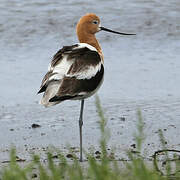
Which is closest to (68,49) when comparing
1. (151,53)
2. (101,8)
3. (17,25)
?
(151,53)

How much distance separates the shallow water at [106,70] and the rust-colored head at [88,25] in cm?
83

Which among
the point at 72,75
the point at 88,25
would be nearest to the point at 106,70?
the point at 88,25

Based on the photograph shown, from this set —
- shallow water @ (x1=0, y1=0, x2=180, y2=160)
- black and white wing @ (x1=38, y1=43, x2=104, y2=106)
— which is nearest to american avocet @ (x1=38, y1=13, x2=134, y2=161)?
black and white wing @ (x1=38, y1=43, x2=104, y2=106)

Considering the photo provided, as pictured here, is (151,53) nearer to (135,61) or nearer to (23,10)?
(135,61)

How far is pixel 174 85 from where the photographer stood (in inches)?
309

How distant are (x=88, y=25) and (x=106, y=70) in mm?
1812

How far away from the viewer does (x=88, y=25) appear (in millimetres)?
A: 6676

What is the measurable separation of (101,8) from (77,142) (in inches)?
210

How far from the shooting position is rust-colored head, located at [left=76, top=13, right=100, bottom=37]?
21.8 ft

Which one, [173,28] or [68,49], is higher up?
[68,49]

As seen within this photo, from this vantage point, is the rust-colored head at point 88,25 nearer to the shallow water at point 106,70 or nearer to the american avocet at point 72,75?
the american avocet at point 72,75

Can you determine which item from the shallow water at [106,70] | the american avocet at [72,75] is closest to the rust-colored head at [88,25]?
the american avocet at [72,75]

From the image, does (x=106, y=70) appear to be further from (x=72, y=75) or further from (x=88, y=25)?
(x=72, y=75)

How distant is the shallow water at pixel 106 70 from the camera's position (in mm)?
6359
